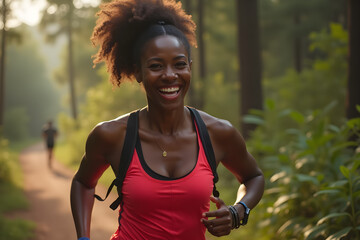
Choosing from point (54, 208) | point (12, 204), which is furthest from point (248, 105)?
point (12, 204)

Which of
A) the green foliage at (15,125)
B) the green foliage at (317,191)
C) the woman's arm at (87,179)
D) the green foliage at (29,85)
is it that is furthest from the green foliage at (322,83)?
the green foliage at (29,85)

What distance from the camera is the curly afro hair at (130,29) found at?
8.25 ft

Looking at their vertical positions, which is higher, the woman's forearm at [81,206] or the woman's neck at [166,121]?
the woman's neck at [166,121]

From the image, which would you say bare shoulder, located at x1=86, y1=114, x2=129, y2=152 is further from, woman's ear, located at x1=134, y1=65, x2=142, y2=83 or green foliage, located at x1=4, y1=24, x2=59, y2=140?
green foliage, located at x1=4, y1=24, x2=59, y2=140

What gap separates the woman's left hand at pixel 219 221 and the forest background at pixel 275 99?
1.71m

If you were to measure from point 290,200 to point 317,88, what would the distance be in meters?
7.11

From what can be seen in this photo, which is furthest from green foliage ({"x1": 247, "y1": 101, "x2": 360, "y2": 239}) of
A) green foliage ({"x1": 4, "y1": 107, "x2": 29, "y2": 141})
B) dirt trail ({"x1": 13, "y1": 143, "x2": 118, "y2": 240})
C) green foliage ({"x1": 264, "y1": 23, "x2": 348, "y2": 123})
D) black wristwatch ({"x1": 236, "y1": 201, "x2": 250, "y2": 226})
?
green foliage ({"x1": 4, "y1": 107, "x2": 29, "y2": 141})

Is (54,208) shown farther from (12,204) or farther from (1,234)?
(1,234)

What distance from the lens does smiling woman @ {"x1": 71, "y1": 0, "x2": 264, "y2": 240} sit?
90.3 inches

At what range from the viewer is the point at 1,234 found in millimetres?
6812

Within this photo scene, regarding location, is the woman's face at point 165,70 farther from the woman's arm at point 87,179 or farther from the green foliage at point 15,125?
the green foliage at point 15,125

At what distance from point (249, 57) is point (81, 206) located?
283 inches

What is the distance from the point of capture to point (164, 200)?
7.43 feet

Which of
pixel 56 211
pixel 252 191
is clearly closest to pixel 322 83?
pixel 56 211
